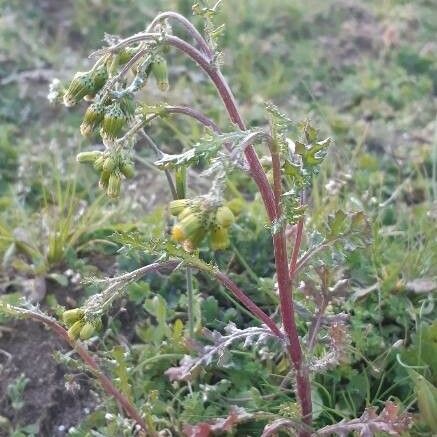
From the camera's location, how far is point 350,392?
215 cm

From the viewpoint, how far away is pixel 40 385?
234cm

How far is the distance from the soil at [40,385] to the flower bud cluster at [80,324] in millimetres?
476

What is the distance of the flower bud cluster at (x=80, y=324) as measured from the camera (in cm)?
171

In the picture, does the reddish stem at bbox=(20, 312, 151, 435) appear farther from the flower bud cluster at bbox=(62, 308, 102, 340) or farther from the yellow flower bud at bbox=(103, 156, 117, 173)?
the yellow flower bud at bbox=(103, 156, 117, 173)

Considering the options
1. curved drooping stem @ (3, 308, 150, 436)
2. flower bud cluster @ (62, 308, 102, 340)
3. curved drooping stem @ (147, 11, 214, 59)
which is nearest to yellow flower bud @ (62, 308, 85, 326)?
flower bud cluster @ (62, 308, 102, 340)

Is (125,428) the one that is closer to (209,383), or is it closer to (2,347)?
(209,383)

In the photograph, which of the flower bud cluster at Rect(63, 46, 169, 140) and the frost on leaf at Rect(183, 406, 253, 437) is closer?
the flower bud cluster at Rect(63, 46, 169, 140)

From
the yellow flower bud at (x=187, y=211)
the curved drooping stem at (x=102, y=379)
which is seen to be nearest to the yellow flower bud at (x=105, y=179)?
the yellow flower bud at (x=187, y=211)

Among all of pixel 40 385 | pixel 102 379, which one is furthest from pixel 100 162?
pixel 40 385

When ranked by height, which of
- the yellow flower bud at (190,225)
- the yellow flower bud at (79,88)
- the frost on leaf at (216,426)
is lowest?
the frost on leaf at (216,426)

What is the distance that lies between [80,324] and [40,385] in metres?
0.71

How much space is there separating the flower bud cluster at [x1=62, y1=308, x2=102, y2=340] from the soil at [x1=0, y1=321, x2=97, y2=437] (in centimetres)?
48

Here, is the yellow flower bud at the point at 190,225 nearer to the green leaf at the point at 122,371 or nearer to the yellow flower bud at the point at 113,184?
the yellow flower bud at the point at 113,184

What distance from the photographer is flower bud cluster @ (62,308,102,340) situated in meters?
1.71
